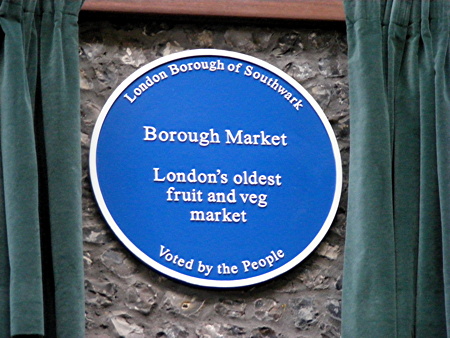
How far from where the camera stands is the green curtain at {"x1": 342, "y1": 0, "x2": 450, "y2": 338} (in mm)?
4699

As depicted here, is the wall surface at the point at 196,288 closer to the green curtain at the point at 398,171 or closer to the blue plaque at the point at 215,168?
the blue plaque at the point at 215,168

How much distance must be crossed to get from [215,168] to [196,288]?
21.5 inches

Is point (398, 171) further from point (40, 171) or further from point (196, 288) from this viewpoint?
point (40, 171)

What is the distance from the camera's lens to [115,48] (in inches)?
201

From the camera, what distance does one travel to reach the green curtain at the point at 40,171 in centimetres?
448

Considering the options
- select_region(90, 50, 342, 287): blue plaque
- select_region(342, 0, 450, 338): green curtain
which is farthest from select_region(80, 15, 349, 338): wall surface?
select_region(342, 0, 450, 338): green curtain

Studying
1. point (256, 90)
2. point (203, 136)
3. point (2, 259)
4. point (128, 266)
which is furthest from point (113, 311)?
point (256, 90)

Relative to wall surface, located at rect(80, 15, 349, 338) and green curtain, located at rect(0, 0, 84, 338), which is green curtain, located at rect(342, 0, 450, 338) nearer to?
wall surface, located at rect(80, 15, 349, 338)

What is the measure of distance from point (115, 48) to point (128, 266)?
1011 millimetres

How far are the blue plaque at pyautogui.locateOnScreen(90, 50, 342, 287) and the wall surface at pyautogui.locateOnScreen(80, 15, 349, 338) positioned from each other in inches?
2.5

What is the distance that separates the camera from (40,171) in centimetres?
473

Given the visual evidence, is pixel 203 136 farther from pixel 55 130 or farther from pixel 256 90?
pixel 55 130

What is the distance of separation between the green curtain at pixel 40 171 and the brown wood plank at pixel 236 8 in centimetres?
23

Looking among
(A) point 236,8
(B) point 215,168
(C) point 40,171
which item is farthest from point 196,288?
(A) point 236,8
